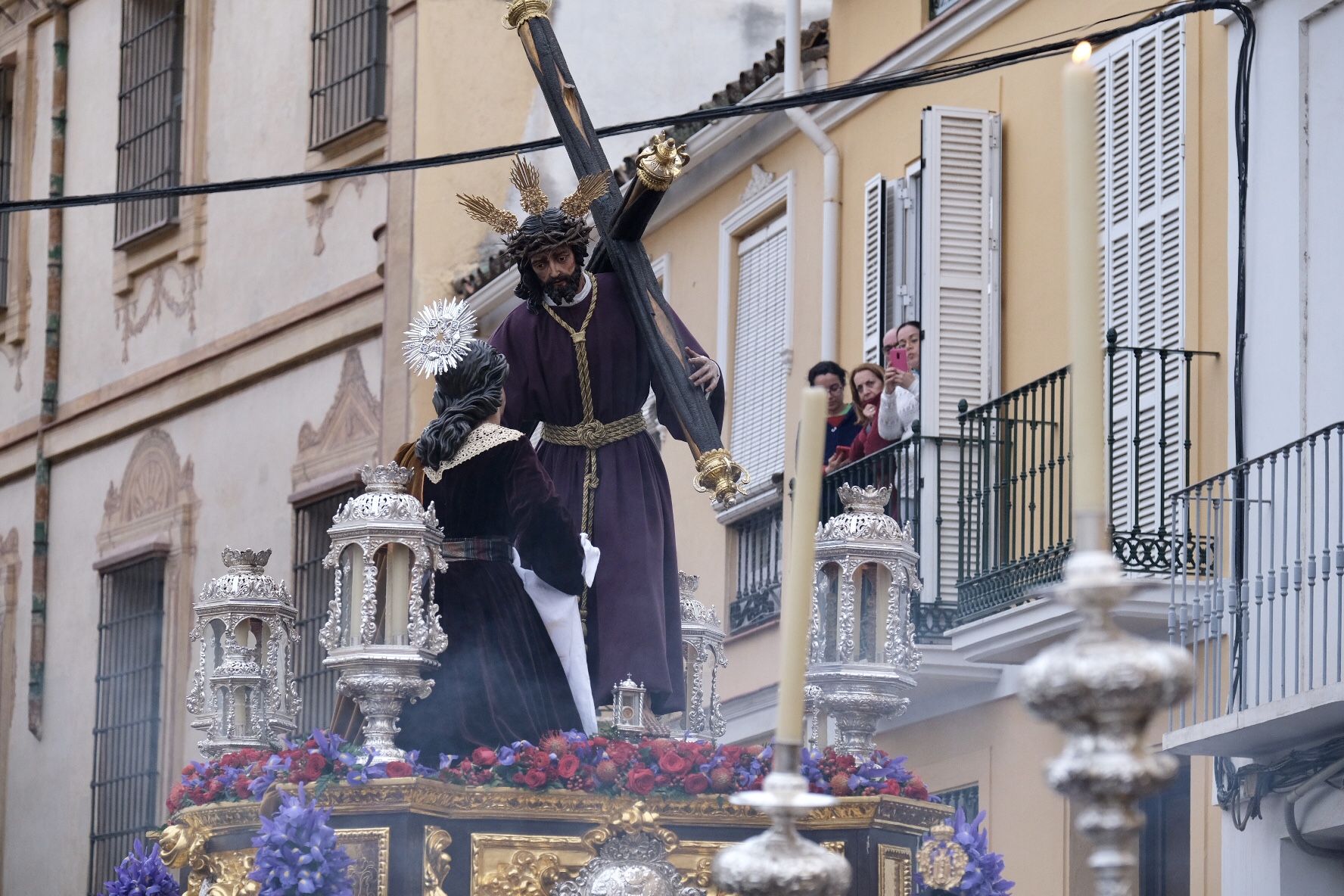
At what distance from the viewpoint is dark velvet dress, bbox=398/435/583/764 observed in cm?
694

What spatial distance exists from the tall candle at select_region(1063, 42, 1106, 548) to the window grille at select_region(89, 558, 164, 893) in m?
15.9

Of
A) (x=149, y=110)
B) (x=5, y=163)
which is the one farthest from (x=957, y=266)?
(x=5, y=163)

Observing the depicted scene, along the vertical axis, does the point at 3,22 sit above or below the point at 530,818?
above

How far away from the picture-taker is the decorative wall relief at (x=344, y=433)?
17.6 meters

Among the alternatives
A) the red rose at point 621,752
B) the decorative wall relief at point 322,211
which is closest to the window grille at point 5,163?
the decorative wall relief at point 322,211

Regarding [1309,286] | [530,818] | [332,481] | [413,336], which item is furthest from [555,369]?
[332,481]

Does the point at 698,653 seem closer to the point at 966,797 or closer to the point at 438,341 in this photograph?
the point at 438,341

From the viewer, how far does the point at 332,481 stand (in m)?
17.7

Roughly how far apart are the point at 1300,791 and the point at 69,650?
11634 millimetres

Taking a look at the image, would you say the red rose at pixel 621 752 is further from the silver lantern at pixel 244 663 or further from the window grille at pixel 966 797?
the window grille at pixel 966 797

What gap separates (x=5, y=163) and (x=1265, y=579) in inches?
545

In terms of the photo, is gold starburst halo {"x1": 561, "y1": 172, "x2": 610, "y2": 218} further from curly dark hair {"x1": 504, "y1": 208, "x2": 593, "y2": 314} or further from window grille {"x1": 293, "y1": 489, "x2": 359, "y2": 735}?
window grille {"x1": 293, "y1": 489, "x2": 359, "y2": 735}

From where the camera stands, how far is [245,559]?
7.84m

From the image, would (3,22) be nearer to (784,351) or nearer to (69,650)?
(69,650)
